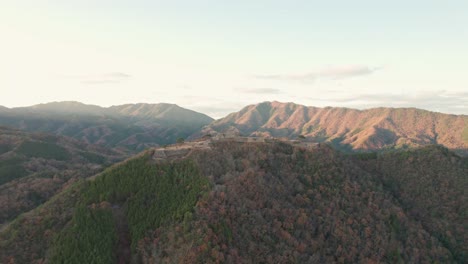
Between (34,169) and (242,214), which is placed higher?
(242,214)

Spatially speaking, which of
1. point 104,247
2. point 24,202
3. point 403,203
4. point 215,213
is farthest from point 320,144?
point 24,202

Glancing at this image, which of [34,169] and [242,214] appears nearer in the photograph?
[242,214]

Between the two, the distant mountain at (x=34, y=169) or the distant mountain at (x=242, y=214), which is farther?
the distant mountain at (x=34, y=169)

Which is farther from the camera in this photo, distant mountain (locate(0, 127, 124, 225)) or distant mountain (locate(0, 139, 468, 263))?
distant mountain (locate(0, 127, 124, 225))
